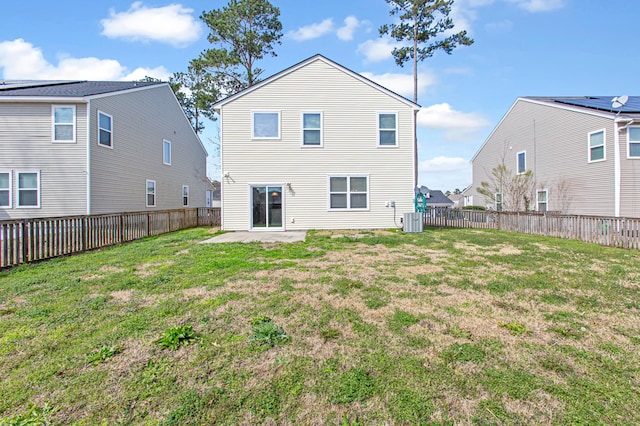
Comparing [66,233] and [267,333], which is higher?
[66,233]

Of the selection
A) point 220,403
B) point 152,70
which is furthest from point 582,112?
point 152,70

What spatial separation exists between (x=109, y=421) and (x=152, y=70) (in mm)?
36208

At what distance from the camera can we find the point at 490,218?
46.3ft

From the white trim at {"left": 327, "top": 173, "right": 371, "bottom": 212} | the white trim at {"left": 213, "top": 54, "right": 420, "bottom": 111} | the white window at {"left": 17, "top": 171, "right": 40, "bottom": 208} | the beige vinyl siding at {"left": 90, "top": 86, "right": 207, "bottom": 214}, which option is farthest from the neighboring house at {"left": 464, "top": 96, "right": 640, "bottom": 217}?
the white window at {"left": 17, "top": 171, "right": 40, "bottom": 208}

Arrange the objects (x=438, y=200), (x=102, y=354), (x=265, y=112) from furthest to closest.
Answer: (x=438, y=200) → (x=265, y=112) → (x=102, y=354)

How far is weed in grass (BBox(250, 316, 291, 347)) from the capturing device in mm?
2957

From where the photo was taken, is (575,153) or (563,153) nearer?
(575,153)

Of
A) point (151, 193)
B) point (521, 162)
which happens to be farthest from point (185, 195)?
point (521, 162)

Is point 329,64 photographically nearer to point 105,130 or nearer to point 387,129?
point 387,129

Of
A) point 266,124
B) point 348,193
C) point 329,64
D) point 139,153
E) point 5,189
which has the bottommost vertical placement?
point 348,193

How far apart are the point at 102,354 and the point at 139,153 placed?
15.4 meters

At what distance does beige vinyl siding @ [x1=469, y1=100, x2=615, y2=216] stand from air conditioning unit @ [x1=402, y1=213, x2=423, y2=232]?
855 centimetres

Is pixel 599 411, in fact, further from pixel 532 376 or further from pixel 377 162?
pixel 377 162

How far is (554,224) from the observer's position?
35.9 feet
